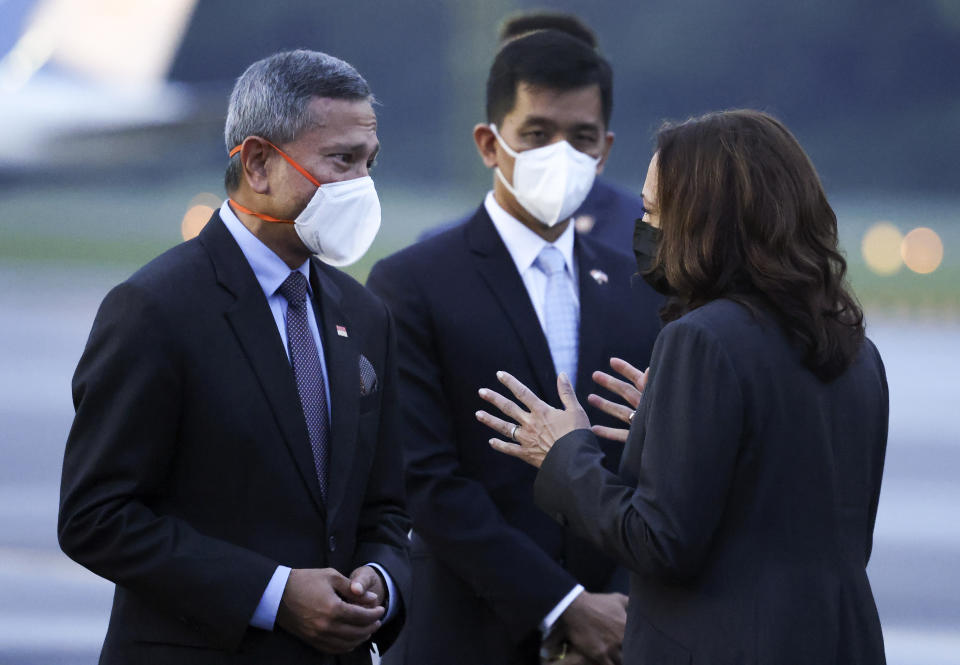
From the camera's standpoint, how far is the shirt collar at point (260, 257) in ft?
8.71

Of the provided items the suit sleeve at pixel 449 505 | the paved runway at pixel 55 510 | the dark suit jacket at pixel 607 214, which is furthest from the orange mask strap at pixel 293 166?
the paved runway at pixel 55 510

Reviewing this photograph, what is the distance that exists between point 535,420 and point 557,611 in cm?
63

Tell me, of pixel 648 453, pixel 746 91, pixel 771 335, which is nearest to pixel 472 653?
pixel 648 453

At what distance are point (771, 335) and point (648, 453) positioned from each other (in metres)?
0.31

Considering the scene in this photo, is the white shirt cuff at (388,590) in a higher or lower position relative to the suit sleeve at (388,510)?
lower

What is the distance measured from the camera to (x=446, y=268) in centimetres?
340

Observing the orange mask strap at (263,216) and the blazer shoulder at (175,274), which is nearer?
the blazer shoulder at (175,274)

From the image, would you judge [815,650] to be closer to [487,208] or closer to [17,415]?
[487,208]

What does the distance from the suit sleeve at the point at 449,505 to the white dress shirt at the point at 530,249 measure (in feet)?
1.01

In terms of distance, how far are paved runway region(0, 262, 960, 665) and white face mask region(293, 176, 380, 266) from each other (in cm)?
306

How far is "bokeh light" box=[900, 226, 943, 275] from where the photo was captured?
2411cm

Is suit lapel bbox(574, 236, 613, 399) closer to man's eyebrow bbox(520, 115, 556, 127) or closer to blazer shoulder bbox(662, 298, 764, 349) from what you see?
man's eyebrow bbox(520, 115, 556, 127)

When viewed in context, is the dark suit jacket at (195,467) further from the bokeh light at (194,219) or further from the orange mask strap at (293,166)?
the bokeh light at (194,219)

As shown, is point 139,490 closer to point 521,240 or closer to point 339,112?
point 339,112
